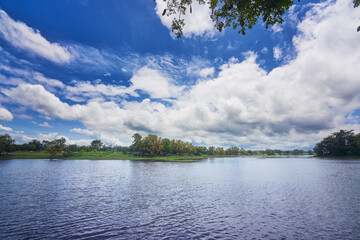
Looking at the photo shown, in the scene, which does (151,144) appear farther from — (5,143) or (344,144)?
(344,144)

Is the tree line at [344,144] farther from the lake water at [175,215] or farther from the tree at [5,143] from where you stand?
the tree at [5,143]

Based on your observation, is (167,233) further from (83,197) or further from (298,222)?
(83,197)

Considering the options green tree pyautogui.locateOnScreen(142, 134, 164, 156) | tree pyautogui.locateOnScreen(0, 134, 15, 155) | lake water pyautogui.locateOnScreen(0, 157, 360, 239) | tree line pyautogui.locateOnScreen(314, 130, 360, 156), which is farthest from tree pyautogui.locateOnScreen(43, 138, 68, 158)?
tree line pyautogui.locateOnScreen(314, 130, 360, 156)

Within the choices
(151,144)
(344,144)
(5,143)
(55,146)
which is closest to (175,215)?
(151,144)

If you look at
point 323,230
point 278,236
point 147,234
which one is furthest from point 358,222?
point 147,234

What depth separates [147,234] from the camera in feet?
49.0

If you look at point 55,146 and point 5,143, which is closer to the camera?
point 5,143

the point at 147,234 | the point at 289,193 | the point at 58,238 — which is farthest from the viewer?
the point at 289,193

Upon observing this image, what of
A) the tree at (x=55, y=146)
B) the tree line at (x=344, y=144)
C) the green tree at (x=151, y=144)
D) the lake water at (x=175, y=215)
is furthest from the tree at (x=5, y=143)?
the tree line at (x=344, y=144)

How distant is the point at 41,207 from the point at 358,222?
36715 millimetres

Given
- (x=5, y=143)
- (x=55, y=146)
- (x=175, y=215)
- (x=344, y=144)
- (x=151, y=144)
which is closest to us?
(x=175, y=215)

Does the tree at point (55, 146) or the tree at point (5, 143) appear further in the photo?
the tree at point (55, 146)

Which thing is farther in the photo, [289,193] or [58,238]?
[289,193]

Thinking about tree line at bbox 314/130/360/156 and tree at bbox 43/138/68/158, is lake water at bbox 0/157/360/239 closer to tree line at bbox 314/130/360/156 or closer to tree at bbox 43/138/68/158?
tree at bbox 43/138/68/158
